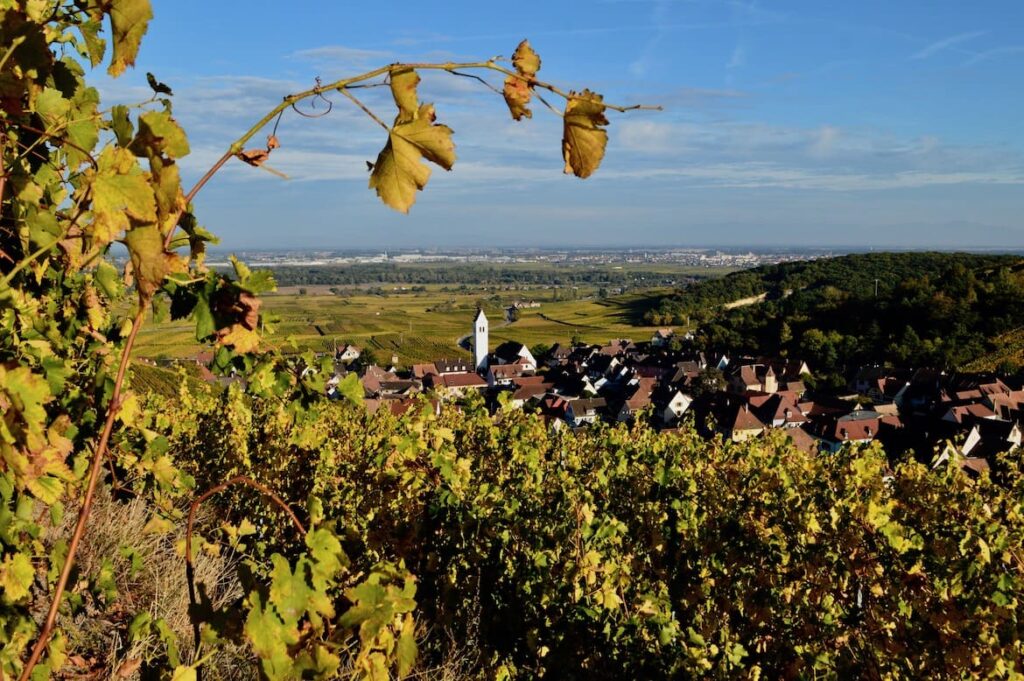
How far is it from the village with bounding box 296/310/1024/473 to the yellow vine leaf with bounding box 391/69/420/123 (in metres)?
23.2

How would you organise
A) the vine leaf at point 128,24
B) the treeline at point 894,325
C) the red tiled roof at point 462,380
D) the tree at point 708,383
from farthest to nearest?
1. the treeline at point 894,325
2. the red tiled roof at point 462,380
3. the tree at point 708,383
4. the vine leaf at point 128,24

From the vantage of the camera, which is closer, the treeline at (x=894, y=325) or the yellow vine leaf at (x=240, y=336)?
the yellow vine leaf at (x=240, y=336)

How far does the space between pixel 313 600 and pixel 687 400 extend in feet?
181

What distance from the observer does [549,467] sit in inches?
301

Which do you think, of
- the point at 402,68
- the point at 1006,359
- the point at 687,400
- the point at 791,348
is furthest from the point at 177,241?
the point at 791,348

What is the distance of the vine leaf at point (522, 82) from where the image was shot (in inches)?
43.9

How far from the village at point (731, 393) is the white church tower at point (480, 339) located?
0.13 metres

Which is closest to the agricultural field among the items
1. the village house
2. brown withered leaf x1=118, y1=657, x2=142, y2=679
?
the village house

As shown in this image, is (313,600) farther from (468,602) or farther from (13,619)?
(468,602)

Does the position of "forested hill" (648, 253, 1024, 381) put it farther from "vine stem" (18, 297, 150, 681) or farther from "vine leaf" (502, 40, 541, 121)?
"vine stem" (18, 297, 150, 681)

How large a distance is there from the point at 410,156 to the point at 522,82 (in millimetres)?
222

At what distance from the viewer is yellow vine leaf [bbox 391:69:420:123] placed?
3.64 feet

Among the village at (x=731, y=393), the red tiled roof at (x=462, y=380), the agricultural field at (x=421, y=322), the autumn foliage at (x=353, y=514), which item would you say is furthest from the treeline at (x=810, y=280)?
the autumn foliage at (x=353, y=514)

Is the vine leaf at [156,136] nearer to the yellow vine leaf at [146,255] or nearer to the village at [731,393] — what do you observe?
the yellow vine leaf at [146,255]
